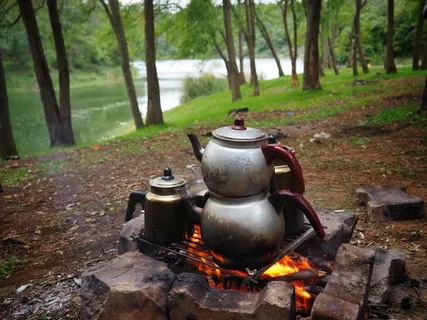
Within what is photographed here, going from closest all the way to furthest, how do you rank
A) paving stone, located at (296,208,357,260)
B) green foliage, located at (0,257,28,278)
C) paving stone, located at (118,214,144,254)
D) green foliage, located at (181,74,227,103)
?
paving stone, located at (296,208,357,260), paving stone, located at (118,214,144,254), green foliage, located at (0,257,28,278), green foliage, located at (181,74,227,103)

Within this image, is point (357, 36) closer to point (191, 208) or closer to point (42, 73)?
point (42, 73)

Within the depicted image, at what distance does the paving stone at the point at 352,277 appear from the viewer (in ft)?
6.39

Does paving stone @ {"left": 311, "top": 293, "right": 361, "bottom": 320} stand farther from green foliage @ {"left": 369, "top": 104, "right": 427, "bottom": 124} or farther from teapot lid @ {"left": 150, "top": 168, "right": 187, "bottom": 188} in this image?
green foliage @ {"left": 369, "top": 104, "right": 427, "bottom": 124}

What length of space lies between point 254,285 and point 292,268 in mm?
303

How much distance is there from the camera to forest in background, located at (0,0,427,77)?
17891mm

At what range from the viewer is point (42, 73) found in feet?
37.1

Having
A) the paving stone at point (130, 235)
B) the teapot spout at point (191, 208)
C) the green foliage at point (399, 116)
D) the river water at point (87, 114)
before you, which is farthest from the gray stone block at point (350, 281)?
the river water at point (87, 114)

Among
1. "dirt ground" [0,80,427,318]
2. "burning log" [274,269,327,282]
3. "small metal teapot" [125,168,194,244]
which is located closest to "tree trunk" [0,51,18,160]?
"dirt ground" [0,80,427,318]

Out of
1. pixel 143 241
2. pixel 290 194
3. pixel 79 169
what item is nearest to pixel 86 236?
pixel 143 241

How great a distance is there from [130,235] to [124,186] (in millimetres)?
3129

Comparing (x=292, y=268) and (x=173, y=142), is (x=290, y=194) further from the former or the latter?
(x=173, y=142)

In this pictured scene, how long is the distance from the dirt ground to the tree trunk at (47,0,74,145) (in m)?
3.33

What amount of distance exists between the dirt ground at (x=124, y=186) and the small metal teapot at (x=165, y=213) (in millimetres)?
942

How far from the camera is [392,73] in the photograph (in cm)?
1859
